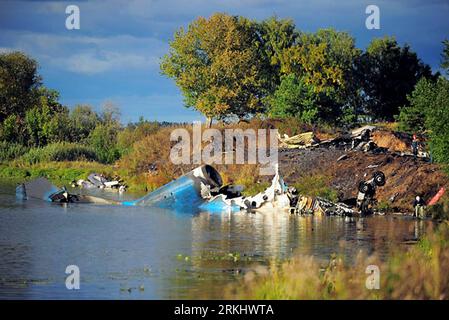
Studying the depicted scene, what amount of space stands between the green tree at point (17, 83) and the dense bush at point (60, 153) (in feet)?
81.4

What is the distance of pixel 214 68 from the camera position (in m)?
81.2

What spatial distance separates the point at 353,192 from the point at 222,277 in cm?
2194

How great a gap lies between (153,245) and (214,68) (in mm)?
54132

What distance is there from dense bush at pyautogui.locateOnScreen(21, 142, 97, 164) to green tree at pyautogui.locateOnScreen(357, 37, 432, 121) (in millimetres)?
37155

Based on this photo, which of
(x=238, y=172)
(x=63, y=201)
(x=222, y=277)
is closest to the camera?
(x=222, y=277)

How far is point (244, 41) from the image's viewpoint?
8625 centimetres

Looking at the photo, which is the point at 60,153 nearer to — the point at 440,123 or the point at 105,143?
the point at 105,143

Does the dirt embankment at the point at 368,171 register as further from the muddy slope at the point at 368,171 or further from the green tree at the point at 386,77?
the green tree at the point at 386,77

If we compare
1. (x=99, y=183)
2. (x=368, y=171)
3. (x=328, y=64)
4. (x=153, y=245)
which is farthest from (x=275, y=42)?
(x=153, y=245)

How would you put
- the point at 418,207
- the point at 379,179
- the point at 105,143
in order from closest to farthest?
the point at 418,207
the point at 379,179
the point at 105,143
